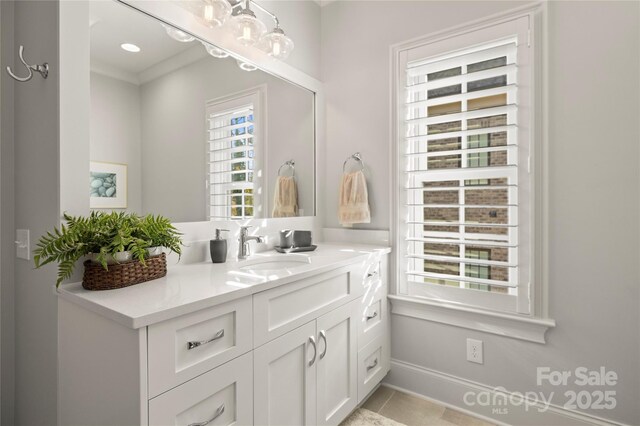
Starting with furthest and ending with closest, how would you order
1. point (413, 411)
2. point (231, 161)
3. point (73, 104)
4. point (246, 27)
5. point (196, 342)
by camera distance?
point (413, 411) → point (231, 161) → point (246, 27) → point (73, 104) → point (196, 342)

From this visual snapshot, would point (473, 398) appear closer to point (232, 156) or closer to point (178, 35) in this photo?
point (232, 156)

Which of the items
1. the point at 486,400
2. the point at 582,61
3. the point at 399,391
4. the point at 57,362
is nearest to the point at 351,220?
the point at 399,391

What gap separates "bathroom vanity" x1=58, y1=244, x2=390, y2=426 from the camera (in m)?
0.88

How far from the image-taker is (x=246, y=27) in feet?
5.49

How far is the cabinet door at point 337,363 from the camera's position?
148 centimetres

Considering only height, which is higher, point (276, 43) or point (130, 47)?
point (276, 43)

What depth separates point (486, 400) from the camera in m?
1.83

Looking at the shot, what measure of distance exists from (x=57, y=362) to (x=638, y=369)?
2.35 metres

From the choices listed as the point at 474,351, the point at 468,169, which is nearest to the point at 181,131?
the point at 468,169

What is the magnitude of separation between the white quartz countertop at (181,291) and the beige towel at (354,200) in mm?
559

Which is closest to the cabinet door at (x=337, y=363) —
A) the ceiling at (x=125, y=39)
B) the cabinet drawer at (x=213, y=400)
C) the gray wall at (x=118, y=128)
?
the cabinet drawer at (x=213, y=400)

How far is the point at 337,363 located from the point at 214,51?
165 cm

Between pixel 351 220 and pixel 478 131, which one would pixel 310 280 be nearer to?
pixel 351 220

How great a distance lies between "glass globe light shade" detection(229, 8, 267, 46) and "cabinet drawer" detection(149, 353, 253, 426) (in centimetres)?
149
